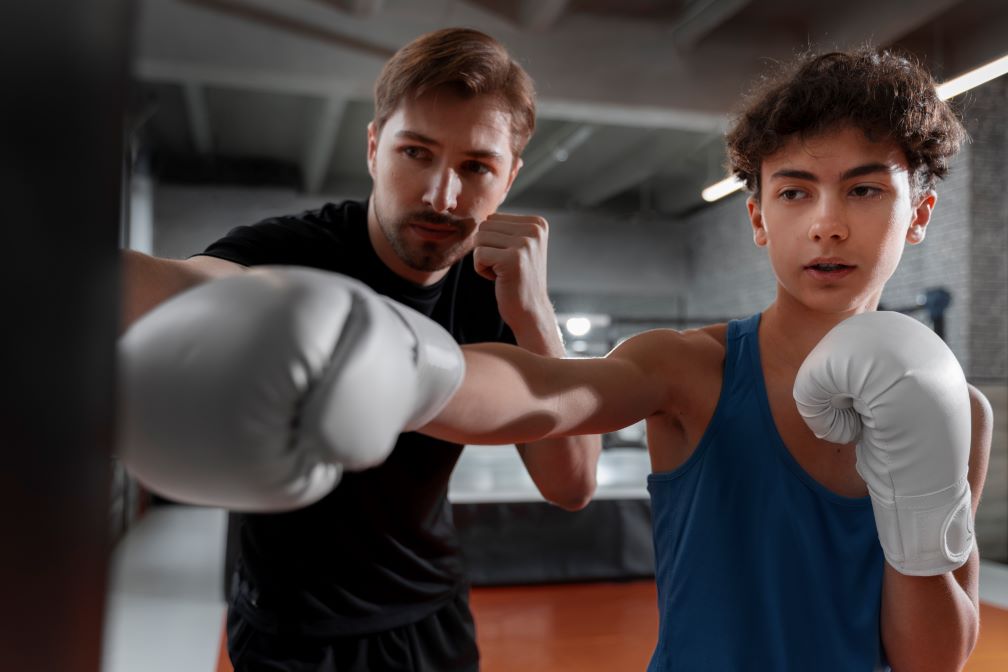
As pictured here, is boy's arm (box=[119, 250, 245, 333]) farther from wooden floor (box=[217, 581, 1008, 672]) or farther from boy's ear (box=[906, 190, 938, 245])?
wooden floor (box=[217, 581, 1008, 672])

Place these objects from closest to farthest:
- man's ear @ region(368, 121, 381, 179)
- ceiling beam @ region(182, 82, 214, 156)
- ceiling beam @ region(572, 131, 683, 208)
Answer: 1. man's ear @ region(368, 121, 381, 179)
2. ceiling beam @ region(182, 82, 214, 156)
3. ceiling beam @ region(572, 131, 683, 208)

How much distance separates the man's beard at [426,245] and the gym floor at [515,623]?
1.77 meters

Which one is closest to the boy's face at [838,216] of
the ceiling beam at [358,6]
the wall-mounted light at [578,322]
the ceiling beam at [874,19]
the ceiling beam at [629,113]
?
the ceiling beam at [874,19]

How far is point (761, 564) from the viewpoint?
1.01 m

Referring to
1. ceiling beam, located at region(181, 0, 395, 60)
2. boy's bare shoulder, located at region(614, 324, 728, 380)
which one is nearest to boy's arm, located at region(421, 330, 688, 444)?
boy's bare shoulder, located at region(614, 324, 728, 380)

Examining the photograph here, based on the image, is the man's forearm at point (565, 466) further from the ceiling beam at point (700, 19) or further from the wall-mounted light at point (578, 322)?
the wall-mounted light at point (578, 322)

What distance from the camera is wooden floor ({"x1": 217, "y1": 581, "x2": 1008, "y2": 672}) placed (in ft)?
10.2

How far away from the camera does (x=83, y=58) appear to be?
0.78 feet

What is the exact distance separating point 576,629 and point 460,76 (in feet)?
9.43

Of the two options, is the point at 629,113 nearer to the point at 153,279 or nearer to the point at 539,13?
the point at 539,13

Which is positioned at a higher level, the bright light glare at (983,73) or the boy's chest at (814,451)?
the bright light glare at (983,73)

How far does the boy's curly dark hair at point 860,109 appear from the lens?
109 centimetres

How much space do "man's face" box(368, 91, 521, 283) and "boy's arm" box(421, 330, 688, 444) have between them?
392 millimetres

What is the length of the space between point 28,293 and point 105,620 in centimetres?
11
